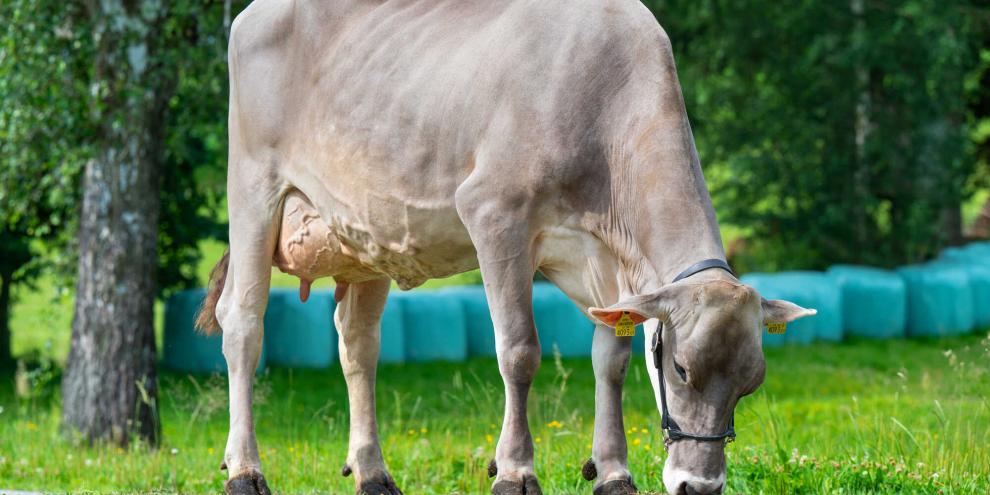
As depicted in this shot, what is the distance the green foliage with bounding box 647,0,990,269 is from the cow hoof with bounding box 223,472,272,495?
36.1ft

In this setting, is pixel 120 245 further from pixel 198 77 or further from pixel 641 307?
pixel 641 307

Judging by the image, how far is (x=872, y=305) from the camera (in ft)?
50.7

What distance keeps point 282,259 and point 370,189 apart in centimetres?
85

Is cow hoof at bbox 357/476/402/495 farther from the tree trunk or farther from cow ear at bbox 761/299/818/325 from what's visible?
the tree trunk

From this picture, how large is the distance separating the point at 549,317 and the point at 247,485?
8.25 m

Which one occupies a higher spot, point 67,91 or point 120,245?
point 67,91

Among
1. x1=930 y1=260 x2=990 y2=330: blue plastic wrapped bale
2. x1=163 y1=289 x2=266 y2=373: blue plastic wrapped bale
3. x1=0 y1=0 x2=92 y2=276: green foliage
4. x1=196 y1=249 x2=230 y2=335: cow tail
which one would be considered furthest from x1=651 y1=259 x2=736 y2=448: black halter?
x1=930 y1=260 x2=990 y2=330: blue plastic wrapped bale

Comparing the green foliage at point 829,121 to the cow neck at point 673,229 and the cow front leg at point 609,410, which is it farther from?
the cow neck at point 673,229

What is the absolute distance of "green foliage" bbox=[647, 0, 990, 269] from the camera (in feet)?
52.4

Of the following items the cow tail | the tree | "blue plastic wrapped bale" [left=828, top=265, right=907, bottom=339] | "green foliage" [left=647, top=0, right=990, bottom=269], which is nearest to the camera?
the cow tail

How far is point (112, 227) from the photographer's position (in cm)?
897

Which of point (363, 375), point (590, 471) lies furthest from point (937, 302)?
point (590, 471)

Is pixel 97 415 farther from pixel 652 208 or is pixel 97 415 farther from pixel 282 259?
pixel 652 208

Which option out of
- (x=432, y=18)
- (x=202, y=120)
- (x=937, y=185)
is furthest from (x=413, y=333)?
(x=432, y=18)
